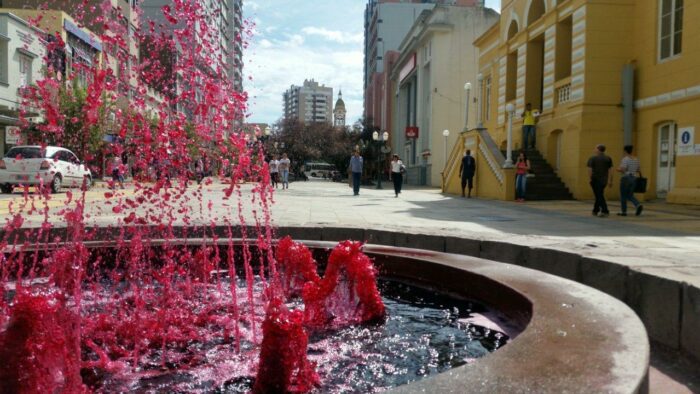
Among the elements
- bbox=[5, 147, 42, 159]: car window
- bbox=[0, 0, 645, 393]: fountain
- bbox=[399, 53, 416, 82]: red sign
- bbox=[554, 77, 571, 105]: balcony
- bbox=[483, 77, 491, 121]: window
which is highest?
bbox=[399, 53, 416, 82]: red sign

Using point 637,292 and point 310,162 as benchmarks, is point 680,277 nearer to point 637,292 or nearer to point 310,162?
point 637,292

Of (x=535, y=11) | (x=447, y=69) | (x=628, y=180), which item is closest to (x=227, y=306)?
(x=628, y=180)

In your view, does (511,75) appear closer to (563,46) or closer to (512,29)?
(512,29)

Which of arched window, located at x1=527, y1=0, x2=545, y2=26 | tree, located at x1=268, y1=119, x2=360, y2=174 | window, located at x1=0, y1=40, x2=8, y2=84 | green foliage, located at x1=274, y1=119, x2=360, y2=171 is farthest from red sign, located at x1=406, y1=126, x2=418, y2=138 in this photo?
window, located at x1=0, y1=40, x2=8, y2=84

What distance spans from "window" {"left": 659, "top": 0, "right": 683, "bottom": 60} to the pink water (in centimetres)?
1439

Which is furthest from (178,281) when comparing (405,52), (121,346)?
(405,52)

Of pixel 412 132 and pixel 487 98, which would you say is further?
pixel 412 132

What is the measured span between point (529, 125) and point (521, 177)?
3.93 m

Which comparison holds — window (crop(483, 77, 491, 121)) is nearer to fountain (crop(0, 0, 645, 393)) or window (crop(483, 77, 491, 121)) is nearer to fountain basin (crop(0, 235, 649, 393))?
fountain (crop(0, 0, 645, 393))

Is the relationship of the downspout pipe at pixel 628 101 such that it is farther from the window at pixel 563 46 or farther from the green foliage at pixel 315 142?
the green foliage at pixel 315 142

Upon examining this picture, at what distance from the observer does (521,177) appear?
1745 centimetres

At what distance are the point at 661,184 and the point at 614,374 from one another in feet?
54.1

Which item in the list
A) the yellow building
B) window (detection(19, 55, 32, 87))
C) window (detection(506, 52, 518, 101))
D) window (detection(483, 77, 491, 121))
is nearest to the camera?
the yellow building

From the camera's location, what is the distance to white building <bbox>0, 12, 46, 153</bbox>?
87.5 feet
